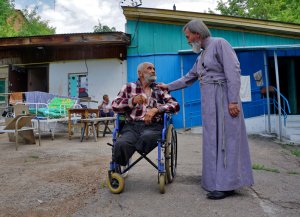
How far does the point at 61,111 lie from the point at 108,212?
6554 mm

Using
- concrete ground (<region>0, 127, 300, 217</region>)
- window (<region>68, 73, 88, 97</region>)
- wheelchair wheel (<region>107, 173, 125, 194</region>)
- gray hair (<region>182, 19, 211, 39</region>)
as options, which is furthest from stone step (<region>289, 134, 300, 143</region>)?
window (<region>68, 73, 88, 97</region>)

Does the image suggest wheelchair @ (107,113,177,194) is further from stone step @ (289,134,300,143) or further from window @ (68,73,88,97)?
window @ (68,73,88,97)

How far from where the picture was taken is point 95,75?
12.2m

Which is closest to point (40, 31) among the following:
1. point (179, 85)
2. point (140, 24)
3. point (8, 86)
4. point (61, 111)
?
point (8, 86)

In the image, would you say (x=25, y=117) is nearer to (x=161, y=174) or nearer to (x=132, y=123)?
(x=132, y=123)

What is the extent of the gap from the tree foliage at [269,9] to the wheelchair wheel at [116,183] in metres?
23.6

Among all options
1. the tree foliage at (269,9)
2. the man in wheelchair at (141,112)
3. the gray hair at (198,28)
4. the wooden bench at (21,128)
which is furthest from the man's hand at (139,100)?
the tree foliage at (269,9)

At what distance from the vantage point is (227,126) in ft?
9.75

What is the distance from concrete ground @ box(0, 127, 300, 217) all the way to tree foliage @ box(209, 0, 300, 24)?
70.8 ft

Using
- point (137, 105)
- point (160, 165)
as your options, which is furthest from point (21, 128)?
point (160, 165)

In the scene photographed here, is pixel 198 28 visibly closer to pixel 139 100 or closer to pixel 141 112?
pixel 139 100

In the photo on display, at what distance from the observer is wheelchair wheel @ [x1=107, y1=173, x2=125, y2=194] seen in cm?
299

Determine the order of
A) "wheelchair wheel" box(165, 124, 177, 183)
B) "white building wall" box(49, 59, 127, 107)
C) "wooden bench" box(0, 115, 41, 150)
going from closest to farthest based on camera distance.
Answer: "wheelchair wheel" box(165, 124, 177, 183)
"wooden bench" box(0, 115, 41, 150)
"white building wall" box(49, 59, 127, 107)

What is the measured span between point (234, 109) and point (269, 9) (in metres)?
25.2
